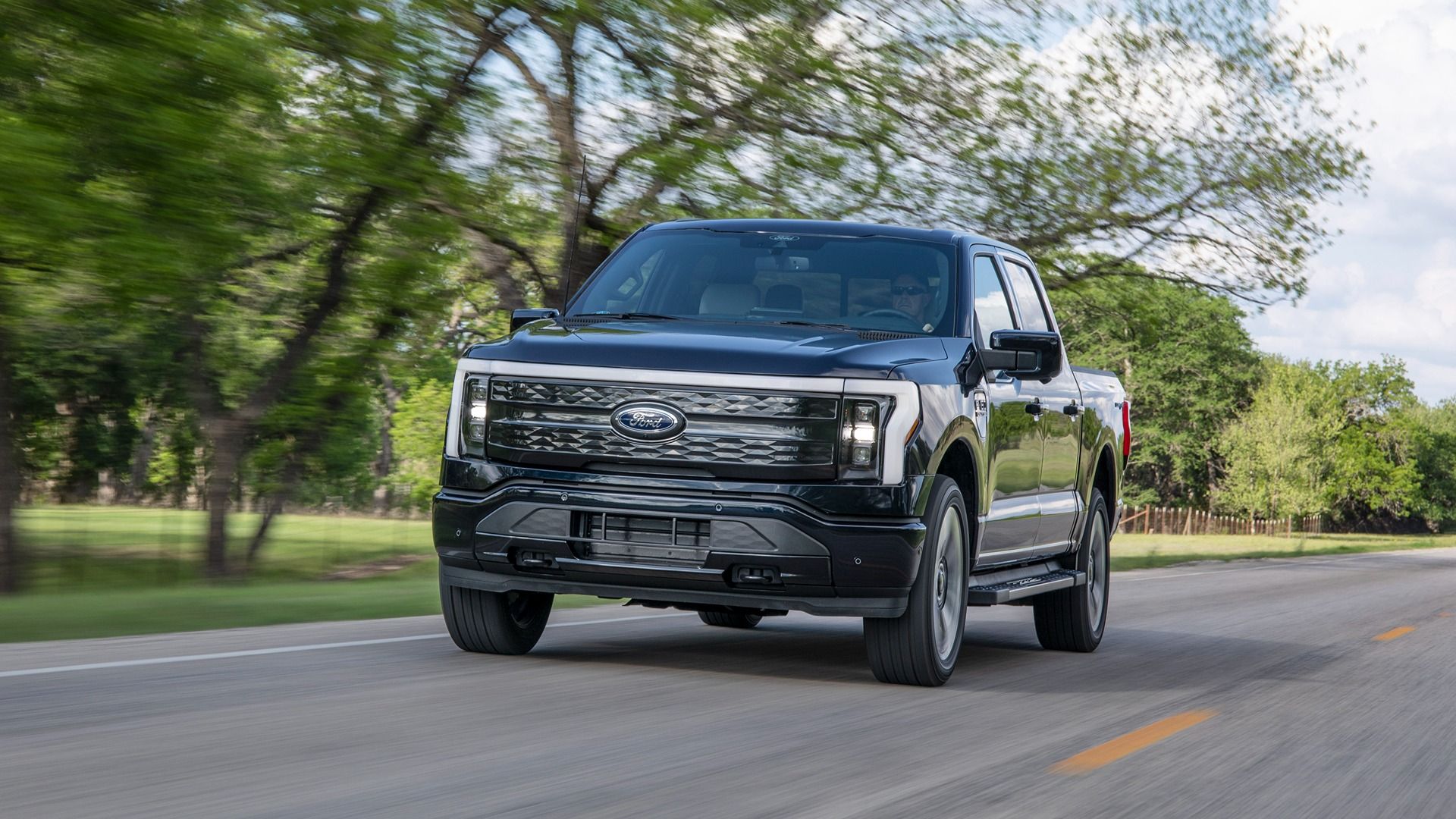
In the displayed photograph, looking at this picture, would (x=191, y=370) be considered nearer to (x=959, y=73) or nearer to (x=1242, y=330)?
(x=959, y=73)

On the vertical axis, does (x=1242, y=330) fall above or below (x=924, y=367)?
above

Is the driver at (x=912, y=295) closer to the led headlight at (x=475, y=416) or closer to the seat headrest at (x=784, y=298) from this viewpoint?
the seat headrest at (x=784, y=298)

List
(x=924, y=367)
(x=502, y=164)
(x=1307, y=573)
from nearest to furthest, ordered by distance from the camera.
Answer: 1. (x=924, y=367)
2. (x=502, y=164)
3. (x=1307, y=573)

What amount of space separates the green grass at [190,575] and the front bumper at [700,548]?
2.69 m

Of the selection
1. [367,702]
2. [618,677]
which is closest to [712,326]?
[618,677]

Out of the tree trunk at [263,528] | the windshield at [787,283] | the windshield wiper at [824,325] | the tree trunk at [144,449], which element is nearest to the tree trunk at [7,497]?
the tree trunk at [263,528]

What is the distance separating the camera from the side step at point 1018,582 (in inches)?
343

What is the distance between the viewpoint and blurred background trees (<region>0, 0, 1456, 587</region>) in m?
13.4

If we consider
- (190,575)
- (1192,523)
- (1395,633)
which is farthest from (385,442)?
(1192,523)

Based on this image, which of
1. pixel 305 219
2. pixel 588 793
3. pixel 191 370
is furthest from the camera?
pixel 191 370

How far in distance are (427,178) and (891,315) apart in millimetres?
8604

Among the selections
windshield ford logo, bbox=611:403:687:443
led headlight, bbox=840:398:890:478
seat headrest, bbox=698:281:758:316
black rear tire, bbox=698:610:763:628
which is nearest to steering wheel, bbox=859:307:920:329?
seat headrest, bbox=698:281:758:316

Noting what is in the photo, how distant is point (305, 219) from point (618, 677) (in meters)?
9.56

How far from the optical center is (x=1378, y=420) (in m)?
112
